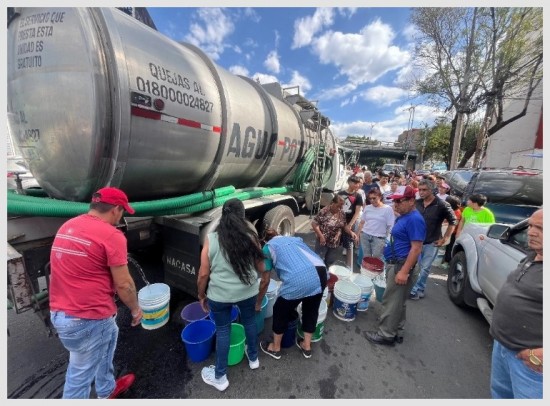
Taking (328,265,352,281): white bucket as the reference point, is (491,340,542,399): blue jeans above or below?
above

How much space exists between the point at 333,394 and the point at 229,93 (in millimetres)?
3599

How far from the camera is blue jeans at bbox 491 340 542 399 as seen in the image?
1.49 metres

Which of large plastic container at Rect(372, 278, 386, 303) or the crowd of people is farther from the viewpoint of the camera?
large plastic container at Rect(372, 278, 386, 303)

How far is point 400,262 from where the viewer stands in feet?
8.83

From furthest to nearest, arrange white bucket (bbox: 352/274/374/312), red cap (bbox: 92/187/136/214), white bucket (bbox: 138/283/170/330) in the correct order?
1. white bucket (bbox: 352/274/374/312)
2. white bucket (bbox: 138/283/170/330)
3. red cap (bbox: 92/187/136/214)

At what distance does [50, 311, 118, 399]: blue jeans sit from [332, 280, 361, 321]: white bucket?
2489mm

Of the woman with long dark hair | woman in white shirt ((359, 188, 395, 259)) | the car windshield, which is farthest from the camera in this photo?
the car windshield

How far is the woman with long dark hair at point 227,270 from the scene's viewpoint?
195 cm

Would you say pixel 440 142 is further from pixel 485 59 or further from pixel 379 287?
pixel 379 287

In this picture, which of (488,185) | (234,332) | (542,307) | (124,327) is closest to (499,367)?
(542,307)

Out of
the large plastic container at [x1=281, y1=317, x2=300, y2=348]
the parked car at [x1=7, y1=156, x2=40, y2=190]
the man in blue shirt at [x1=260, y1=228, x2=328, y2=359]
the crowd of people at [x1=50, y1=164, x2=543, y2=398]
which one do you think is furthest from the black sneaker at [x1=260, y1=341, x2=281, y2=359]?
the parked car at [x1=7, y1=156, x2=40, y2=190]

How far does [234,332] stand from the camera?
2.57 m

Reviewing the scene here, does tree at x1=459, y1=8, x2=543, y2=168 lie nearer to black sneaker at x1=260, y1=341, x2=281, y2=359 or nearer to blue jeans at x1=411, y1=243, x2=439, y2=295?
blue jeans at x1=411, y1=243, x2=439, y2=295

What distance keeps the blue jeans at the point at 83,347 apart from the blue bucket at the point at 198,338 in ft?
2.35
